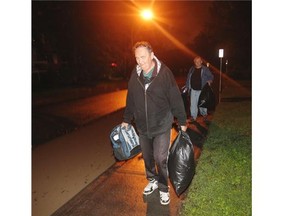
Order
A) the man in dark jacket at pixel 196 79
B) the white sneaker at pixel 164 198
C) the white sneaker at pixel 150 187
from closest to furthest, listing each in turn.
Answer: the white sneaker at pixel 164 198, the white sneaker at pixel 150 187, the man in dark jacket at pixel 196 79

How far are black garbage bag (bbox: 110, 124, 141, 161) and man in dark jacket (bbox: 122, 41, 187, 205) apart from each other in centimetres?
16

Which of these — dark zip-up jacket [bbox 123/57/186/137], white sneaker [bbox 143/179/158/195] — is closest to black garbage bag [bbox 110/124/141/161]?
dark zip-up jacket [bbox 123/57/186/137]

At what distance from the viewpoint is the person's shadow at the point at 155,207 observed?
4.13 meters

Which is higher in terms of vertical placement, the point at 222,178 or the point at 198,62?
the point at 198,62

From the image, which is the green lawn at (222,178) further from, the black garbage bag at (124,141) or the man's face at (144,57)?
the man's face at (144,57)

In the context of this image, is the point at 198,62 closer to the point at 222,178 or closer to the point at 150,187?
the point at 222,178

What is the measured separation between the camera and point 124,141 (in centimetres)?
448

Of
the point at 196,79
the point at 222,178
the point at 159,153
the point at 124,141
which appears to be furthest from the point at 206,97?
the point at 159,153

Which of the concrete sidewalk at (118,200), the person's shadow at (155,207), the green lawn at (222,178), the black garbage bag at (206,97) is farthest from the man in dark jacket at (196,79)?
the person's shadow at (155,207)

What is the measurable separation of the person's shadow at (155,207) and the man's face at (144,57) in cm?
175

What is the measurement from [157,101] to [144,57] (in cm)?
54
